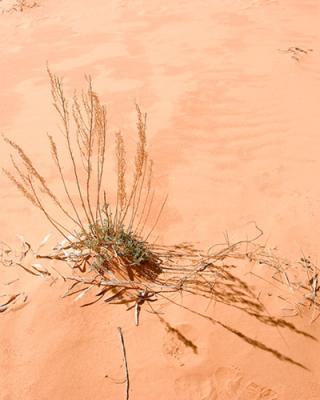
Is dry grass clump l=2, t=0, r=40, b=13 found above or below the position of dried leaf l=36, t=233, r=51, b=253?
above

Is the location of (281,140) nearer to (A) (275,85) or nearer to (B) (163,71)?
(A) (275,85)

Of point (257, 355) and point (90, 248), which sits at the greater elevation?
point (90, 248)

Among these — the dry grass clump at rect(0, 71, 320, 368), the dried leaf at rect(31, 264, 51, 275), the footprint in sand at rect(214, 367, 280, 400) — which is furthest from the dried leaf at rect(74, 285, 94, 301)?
the footprint in sand at rect(214, 367, 280, 400)

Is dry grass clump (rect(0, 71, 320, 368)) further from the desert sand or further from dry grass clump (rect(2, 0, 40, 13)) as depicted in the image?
dry grass clump (rect(2, 0, 40, 13))

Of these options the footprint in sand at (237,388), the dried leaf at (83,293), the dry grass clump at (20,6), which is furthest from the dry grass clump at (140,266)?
the dry grass clump at (20,6)

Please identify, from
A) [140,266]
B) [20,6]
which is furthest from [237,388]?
[20,6]

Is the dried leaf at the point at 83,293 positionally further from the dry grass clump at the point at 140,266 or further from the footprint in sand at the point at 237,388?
the footprint in sand at the point at 237,388

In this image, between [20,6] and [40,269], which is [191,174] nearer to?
[40,269]

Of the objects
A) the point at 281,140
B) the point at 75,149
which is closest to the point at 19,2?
the point at 75,149
